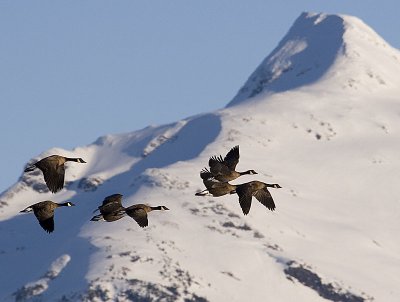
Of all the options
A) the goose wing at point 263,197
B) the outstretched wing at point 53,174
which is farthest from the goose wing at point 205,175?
the outstretched wing at point 53,174

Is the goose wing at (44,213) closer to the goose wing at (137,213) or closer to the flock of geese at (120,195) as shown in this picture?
the flock of geese at (120,195)

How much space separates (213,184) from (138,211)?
6676mm

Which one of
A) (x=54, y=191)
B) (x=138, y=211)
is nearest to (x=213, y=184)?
(x=138, y=211)

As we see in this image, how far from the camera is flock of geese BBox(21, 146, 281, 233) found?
64.1 metres

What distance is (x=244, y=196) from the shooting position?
70938 millimetres

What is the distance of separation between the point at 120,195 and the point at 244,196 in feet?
18.2

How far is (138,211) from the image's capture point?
221ft

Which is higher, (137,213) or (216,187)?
(137,213)

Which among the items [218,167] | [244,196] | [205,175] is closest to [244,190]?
[244,196]

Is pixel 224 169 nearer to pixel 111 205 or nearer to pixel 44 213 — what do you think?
pixel 111 205

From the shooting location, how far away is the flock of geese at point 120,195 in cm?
6406

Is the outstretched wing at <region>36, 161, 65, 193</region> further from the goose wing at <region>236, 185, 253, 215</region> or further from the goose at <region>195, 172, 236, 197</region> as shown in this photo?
the goose at <region>195, 172, 236, 197</region>

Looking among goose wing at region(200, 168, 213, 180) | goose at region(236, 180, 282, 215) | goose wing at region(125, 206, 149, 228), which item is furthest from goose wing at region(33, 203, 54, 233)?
goose wing at region(200, 168, 213, 180)

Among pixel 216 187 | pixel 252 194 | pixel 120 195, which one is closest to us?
pixel 120 195
